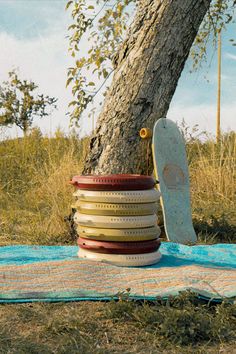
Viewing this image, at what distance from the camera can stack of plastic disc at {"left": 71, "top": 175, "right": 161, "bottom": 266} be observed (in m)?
3.57

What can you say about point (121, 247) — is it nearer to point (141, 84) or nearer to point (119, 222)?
point (119, 222)

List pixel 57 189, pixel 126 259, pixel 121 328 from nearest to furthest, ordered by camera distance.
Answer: pixel 121 328
pixel 126 259
pixel 57 189

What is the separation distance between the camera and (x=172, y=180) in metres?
4.95

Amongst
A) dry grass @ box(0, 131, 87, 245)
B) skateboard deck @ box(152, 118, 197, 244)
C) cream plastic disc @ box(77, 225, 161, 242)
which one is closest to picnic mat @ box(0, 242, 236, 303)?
cream plastic disc @ box(77, 225, 161, 242)

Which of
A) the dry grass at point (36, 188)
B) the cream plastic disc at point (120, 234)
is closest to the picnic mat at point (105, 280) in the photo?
the cream plastic disc at point (120, 234)

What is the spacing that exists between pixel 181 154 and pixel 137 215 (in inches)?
63.4

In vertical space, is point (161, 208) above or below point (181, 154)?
below

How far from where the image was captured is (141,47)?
15.9ft

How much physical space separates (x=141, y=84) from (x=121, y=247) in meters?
1.76

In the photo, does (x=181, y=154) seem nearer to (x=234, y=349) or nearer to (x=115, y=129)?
(x=115, y=129)

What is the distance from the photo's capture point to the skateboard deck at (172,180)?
4770mm

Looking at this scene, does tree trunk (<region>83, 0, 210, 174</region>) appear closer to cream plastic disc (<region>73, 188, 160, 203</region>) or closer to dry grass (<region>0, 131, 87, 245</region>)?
dry grass (<region>0, 131, 87, 245</region>)

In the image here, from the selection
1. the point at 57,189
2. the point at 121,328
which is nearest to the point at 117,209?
the point at 121,328

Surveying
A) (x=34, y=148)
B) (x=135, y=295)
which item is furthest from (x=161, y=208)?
(x=34, y=148)
